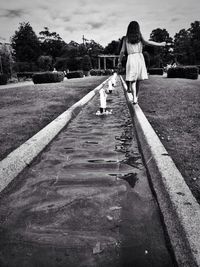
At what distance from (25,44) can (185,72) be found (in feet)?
193

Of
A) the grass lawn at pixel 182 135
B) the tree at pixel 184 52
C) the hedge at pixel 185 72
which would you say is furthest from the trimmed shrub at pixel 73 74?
the tree at pixel 184 52

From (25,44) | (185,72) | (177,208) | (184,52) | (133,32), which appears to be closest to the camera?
(177,208)

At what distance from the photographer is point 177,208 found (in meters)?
2.13

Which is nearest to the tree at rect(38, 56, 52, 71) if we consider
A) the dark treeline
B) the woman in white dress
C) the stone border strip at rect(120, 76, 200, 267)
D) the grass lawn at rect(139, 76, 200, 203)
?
the dark treeline

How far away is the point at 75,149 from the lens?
420cm

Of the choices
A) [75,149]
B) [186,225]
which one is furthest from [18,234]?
[75,149]

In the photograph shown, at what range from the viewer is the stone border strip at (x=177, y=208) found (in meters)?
1.76

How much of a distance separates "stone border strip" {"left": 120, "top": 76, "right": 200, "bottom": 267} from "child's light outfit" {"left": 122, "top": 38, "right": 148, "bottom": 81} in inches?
149

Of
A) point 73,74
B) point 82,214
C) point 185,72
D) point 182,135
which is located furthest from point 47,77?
point 82,214

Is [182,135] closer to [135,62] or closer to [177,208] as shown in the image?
[177,208]

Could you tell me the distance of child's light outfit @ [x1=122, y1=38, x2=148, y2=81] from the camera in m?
6.81

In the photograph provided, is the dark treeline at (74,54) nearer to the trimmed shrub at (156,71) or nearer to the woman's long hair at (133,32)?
the trimmed shrub at (156,71)

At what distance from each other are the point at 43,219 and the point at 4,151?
5.76 feet

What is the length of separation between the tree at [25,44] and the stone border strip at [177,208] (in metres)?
74.7
